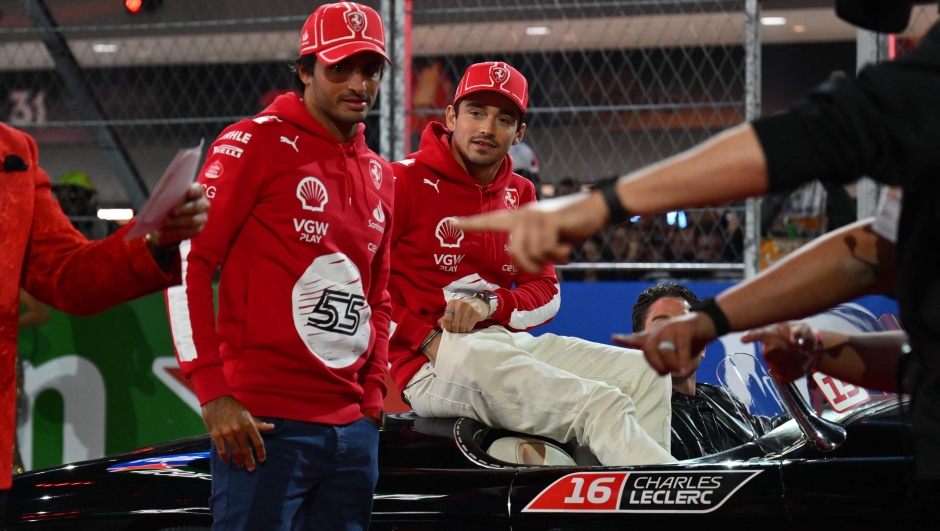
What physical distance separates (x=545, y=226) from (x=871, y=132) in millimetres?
423

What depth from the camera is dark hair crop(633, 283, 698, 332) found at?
10.4ft

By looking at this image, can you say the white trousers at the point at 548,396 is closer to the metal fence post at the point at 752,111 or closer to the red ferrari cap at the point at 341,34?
the red ferrari cap at the point at 341,34

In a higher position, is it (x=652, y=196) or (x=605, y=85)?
(x=605, y=85)

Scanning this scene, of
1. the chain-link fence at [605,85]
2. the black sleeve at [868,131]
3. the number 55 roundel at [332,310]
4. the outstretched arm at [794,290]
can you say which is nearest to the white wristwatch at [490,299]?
the number 55 roundel at [332,310]

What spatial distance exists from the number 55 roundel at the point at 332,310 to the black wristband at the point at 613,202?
108 centimetres

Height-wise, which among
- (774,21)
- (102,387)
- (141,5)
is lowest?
(102,387)

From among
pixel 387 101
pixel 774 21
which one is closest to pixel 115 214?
pixel 387 101

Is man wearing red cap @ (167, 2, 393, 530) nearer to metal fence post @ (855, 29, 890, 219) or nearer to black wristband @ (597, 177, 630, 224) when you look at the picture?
black wristband @ (597, 177, 630, 224)

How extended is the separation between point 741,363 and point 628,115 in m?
6.94

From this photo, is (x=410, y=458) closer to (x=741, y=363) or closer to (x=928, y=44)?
(x=741, y=363)

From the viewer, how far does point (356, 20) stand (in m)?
2.45

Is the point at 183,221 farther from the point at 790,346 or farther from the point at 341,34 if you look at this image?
the point at 790,346

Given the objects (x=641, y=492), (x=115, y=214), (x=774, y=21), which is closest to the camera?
(x=641, y=492)

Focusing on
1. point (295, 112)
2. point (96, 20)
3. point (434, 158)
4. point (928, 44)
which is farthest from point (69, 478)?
point (96, 20)
